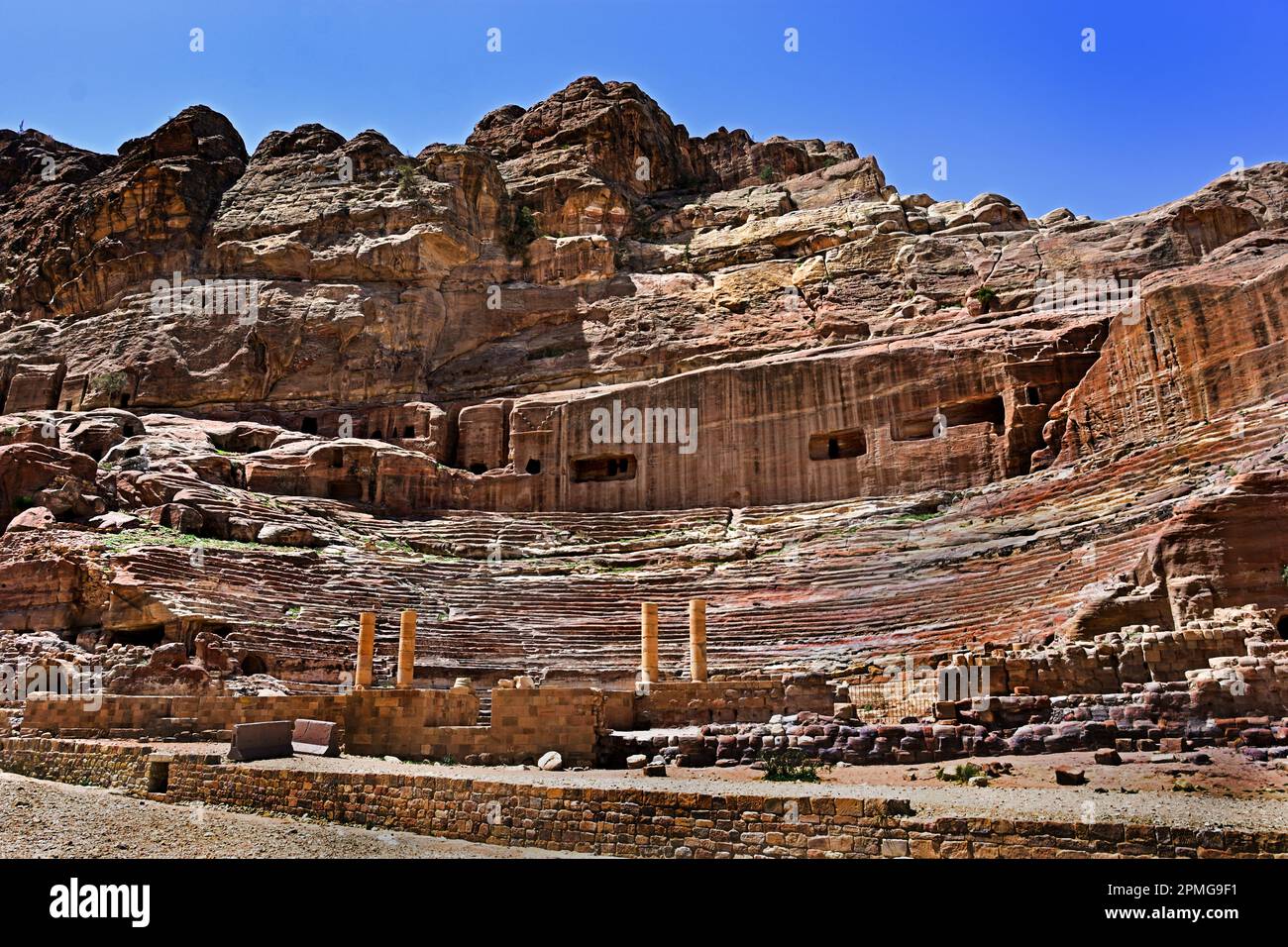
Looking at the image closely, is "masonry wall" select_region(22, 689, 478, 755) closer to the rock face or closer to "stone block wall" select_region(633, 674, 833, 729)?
"stone block wall" select_region(633, 674, 833, 729)

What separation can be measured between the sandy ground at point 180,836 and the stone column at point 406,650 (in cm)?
1051

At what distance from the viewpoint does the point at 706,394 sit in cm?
3172

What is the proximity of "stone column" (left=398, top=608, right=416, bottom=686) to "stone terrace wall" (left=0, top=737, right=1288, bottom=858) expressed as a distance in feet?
31.4

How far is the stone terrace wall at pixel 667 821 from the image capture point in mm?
6371

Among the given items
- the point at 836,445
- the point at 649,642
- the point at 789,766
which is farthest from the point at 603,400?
the point at 789,766

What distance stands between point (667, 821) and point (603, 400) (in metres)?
26.0

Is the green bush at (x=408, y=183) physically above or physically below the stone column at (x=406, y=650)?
above

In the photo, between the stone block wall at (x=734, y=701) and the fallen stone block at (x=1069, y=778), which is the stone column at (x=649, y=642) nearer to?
the stone block wall at (x=734, y=701)

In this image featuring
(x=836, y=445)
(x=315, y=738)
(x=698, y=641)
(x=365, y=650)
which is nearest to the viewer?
(x=315, y=738)

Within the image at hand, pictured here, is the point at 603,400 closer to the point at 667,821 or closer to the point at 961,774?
the point at 961,774

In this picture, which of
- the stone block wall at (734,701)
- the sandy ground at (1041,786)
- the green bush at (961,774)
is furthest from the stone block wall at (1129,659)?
the green bush at (961,774)

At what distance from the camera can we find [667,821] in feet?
25.2
